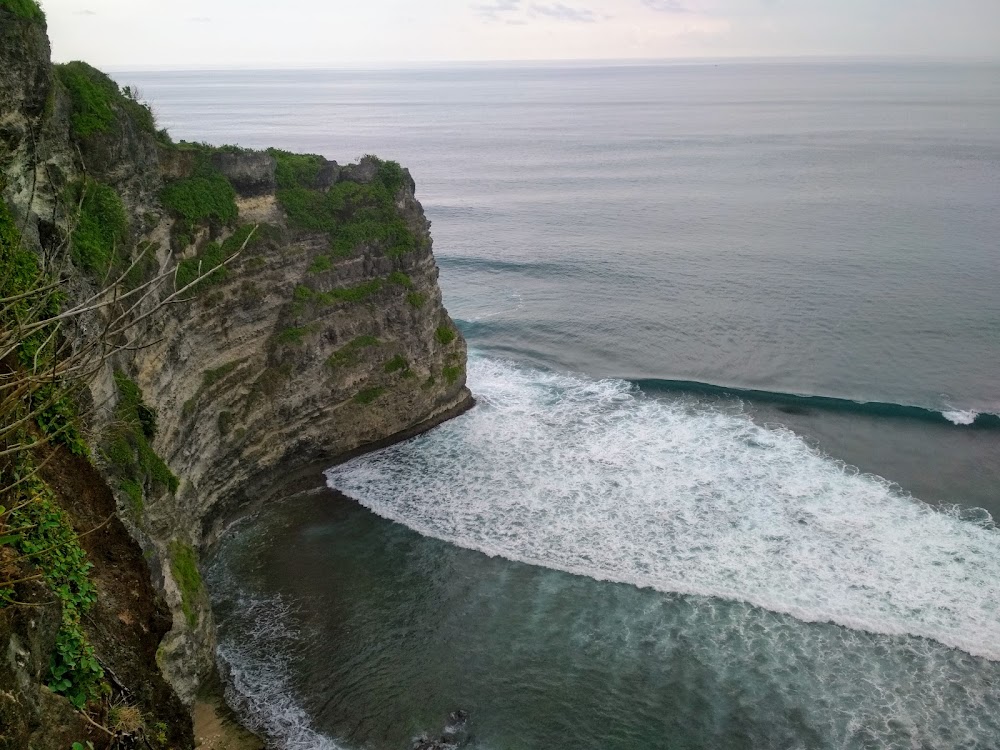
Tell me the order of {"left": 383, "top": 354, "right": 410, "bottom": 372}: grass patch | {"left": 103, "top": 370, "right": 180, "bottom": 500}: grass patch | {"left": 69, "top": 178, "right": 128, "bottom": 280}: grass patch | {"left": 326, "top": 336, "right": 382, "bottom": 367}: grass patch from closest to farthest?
1. {"left": 103, "top": 370, "right": 180, "bottom": 500}: grass patch
2. {"left": 69, "top": 178, "right": 128, "bottom": 280}: grass patch
3. {"left": 326, "top": 336, "right": 382, "bottom": 367}: grass patch
4. {"left": 383, "top": 354, "right": 410, "bottom": 372}: grass patch

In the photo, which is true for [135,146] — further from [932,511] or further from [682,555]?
[932,511]

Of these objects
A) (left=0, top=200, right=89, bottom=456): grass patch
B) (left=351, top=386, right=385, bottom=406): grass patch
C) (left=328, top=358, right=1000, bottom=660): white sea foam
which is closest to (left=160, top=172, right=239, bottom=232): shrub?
(left=351, top=386, right=385, bottom=406): grass patch

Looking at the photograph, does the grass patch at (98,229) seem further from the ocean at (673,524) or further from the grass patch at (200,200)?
A: the ocean at (673,524)

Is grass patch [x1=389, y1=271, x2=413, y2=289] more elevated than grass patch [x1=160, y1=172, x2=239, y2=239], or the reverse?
grass patch [x1=160, y1=172, x2=239, y2=239]

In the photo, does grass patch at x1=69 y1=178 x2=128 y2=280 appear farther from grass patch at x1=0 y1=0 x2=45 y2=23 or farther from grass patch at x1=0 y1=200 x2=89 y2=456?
grass patch at x1=0 y1=0 x2=45 y2=23

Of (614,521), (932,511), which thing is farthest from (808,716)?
(932,511)

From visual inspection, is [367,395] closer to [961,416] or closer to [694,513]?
[694,513]

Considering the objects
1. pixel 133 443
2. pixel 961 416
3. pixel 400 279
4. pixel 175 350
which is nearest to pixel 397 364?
pixel 400 279
